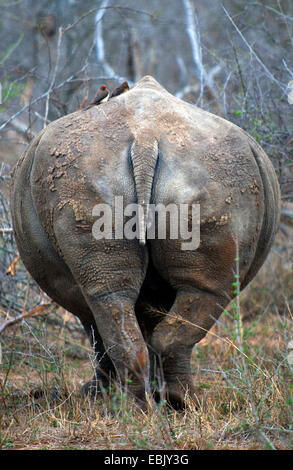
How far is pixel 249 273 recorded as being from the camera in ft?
14.2

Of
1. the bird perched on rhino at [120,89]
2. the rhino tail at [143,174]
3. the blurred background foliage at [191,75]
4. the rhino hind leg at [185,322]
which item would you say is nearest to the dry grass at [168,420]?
the rhino hind leg at [185,322]

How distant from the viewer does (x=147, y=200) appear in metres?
3.40

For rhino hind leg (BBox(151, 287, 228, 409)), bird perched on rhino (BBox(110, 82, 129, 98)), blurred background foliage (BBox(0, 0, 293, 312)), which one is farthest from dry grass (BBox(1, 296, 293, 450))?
blurred background foliage (BBox(0, 0, 293, 312))

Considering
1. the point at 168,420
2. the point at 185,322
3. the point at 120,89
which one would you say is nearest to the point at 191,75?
the point at 120,89

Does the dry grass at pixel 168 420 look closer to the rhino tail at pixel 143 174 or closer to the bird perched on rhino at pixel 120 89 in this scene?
the rhino tail at pixel 143 174

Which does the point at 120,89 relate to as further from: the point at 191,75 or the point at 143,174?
the point at 191,75

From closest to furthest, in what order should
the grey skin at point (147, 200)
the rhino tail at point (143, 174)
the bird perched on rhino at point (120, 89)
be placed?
the rhino tail at point (143, 174) → the grey skin at point (147, 200) → the bird perched on rhino at point (120, 89)

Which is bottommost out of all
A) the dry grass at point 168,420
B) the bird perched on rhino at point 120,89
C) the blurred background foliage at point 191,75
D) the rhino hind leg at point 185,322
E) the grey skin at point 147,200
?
the dry grass at point 168,420

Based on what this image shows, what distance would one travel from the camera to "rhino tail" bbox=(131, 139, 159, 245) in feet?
11.1

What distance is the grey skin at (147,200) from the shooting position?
3484mm

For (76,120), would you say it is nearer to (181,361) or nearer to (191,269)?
(191,269)

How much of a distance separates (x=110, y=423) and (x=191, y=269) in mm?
904

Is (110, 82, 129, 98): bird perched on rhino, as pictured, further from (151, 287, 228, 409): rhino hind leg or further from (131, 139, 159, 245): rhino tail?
(151, 287, 228, 409): rhino hind leg

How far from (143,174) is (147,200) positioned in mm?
128
